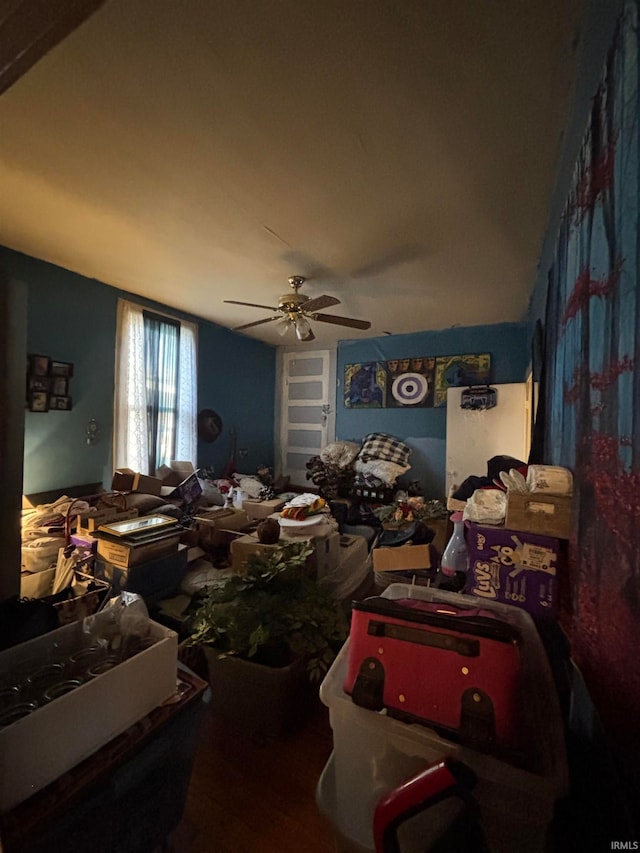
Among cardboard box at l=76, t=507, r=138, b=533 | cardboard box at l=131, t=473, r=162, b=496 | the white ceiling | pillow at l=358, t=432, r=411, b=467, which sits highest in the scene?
the white ceiling

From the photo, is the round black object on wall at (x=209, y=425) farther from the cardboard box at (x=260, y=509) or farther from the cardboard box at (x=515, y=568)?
the cardboard box at (x=515, y=568)

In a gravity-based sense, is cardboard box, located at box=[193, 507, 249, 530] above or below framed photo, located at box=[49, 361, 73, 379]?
below

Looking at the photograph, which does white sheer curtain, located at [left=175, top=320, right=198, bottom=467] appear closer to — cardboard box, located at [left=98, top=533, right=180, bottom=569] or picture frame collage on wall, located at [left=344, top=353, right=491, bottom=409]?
cardboard box, located at [left=98, top=533, right=180, bottom=569]

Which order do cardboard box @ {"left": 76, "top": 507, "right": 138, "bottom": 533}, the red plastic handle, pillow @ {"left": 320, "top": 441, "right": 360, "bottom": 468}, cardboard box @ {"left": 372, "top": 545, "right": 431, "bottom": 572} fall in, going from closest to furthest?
the red plastic handle
cardboard box @ {"left": 372, "top": 545, "right": 431, "bottom": 572}
cardboard box @ {"left": 76, "top": 507, "right": 138, "bottom": 533}
pillow @ {"left": 320, "top": 441, "right": 360, "bottom": 468}

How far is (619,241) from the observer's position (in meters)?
0.71

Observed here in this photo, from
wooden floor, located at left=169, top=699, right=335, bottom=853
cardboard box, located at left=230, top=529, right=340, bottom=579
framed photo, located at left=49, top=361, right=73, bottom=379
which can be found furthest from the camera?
framed photo, located at left=49, top=361, right=73, bottom=379

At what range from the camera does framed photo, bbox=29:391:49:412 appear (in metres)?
2.62

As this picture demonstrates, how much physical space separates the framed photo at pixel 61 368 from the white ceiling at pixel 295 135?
81cm

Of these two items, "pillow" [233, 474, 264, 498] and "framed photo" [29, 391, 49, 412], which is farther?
"pillow" [233, 474, 264, 498]

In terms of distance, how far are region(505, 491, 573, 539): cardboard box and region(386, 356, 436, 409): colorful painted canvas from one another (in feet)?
11.4

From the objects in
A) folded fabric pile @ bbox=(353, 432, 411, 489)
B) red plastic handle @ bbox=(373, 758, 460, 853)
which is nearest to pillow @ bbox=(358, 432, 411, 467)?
folded fabric pile @ bbox=(353, 432, 411, 489)

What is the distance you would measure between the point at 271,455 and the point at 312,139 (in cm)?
446

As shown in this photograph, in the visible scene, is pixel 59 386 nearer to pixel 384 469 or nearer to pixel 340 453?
pixel 340 453

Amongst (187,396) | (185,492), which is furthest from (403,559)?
(187,396)
